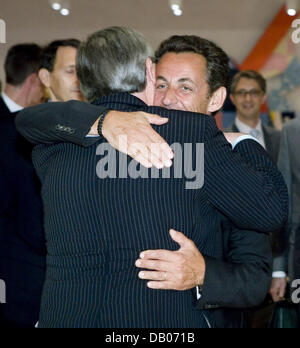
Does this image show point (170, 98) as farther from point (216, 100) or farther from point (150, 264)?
point (150, 264)

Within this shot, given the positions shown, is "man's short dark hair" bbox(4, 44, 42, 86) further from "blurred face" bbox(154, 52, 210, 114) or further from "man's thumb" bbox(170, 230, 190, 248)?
"man's thumb" bbox(170, 230, 190, 248)

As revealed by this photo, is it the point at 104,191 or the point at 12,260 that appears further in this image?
the point at 12,260

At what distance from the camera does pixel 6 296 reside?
2.42m

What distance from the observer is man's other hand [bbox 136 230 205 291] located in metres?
1.34

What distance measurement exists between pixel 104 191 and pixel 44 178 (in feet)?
0.78

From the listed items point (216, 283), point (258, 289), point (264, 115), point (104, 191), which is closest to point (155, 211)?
point (104, 191)

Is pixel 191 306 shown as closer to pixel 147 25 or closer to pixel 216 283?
pixel 216 283

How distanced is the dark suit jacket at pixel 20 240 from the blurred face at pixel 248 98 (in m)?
2.19

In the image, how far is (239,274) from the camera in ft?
4.89

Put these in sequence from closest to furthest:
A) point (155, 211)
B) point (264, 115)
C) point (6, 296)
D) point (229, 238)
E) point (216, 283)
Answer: point (155, 211) → point (216, 283) → point (229, 238) → point (6, 296) → point (264, 115)

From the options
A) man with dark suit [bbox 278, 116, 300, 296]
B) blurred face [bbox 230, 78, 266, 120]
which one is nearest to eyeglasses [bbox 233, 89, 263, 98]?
blurred face [bbox 230, 78, 266, 120]

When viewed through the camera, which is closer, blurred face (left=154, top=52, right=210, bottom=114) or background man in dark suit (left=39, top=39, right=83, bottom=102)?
blurred face (left=154, top=52, right=210, bottom=114)

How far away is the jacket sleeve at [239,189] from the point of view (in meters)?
1.38

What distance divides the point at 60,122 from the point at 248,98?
301 centimetres
